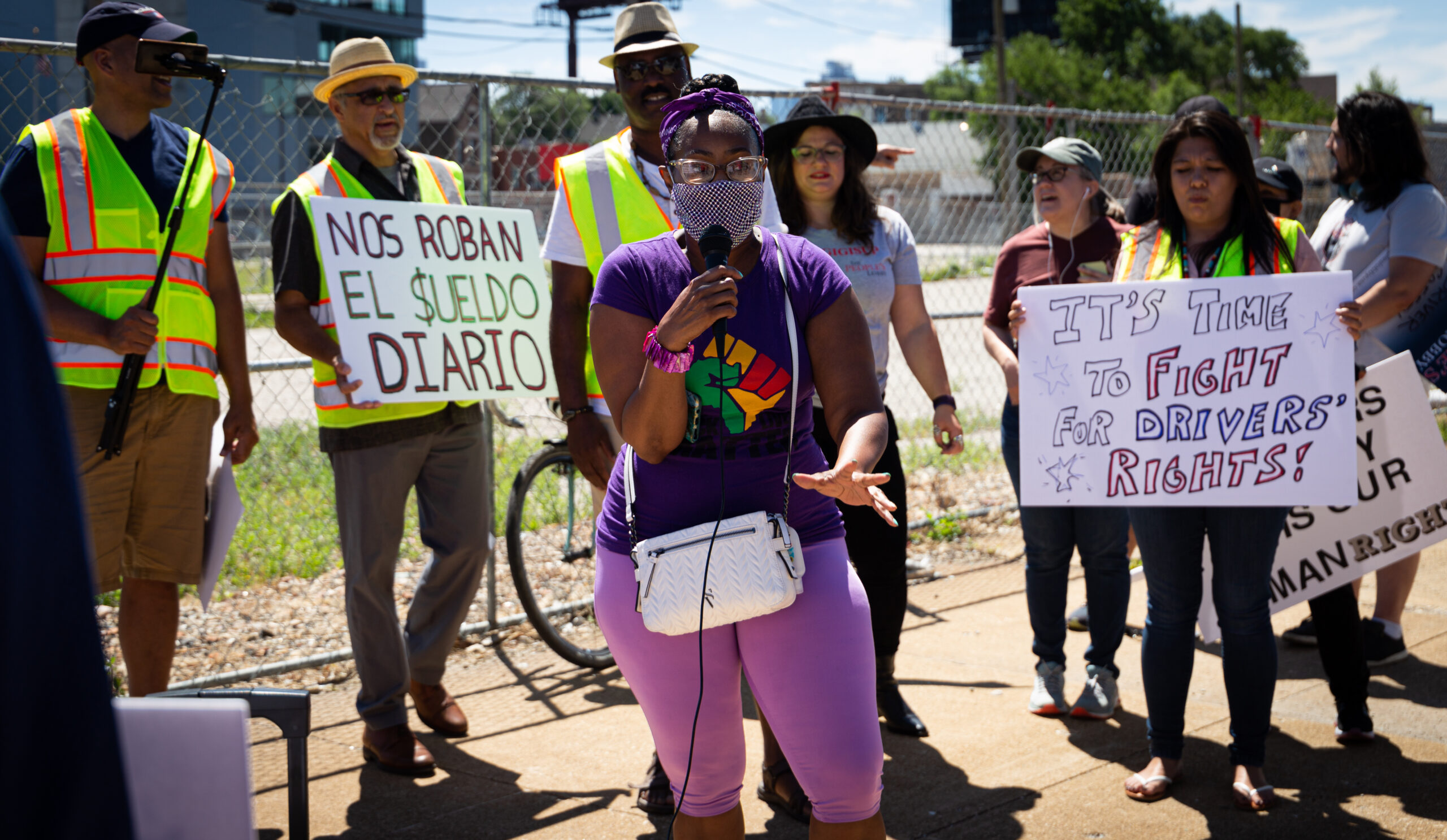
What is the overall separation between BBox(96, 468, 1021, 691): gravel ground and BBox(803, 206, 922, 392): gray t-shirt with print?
228cm

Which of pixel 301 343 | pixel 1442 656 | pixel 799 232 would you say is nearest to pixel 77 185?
pixel 301 343

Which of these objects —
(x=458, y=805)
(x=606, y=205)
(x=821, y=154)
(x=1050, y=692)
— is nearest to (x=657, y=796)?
(x=458, y=805)

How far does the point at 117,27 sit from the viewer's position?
361 centimetres

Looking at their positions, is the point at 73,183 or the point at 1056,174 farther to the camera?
the point at 1056,174

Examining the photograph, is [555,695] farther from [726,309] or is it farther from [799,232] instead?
[726,309]

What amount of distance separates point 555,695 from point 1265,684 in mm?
2768

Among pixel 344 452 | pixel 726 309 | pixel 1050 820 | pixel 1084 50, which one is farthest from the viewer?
pixel 1084 50

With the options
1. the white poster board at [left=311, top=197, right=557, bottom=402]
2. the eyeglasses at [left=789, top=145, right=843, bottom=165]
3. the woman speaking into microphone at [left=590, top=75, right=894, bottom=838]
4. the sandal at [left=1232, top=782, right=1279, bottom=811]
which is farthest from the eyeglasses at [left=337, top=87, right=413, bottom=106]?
the sandal at [left=1232, top=782, right=1279, bottom=811]

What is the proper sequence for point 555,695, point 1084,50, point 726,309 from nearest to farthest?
point 726,309 → point 555,695 → point 1084,50

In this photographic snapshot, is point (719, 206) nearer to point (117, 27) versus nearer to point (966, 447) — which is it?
point (117, 27)

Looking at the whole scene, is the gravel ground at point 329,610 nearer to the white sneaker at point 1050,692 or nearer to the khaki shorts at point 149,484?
the khaki shorts at point 149,484

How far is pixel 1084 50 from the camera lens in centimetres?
6975

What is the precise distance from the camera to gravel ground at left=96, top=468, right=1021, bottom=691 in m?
5.07

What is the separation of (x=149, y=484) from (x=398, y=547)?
2.89 feet
